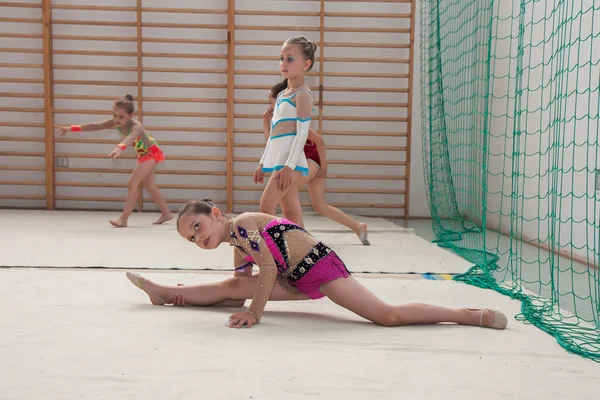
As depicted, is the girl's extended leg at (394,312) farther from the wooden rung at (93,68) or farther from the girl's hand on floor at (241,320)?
the wooden rung at (93,68)

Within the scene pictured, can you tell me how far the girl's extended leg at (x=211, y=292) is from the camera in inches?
91.6

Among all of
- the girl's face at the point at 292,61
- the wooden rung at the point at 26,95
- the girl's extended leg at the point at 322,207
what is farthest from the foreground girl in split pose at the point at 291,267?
the wooden rung at the point at 26,95

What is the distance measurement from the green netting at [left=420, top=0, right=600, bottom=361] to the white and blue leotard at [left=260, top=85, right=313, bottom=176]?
2.95ft

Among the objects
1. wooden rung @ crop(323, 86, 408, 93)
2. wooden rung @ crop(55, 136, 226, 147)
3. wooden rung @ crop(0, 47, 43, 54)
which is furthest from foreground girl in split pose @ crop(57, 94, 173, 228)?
wooden rung @ crop(323, 86, 408, 93)

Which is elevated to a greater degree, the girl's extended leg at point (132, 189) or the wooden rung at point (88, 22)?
the wooden rung at point (88, 22)

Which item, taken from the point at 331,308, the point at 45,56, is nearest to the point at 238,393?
the point at 331,308

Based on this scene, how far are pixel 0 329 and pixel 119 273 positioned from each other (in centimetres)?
100

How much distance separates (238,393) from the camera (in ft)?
5.02

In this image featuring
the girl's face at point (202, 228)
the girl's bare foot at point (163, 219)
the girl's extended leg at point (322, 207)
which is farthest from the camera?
the girl's bare foot at point (163, 219)

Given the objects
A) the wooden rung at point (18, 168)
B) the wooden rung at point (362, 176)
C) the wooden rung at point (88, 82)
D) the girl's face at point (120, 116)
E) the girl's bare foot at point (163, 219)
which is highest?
the wooden rung at point (88, 82)

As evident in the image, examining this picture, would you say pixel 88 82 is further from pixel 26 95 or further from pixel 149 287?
pixel 149 287

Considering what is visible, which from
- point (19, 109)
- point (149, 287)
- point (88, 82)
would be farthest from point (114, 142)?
point (149, 287)

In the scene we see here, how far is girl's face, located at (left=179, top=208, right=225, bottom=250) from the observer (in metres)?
2.07

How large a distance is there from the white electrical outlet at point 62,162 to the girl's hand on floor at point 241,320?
4740 mm
